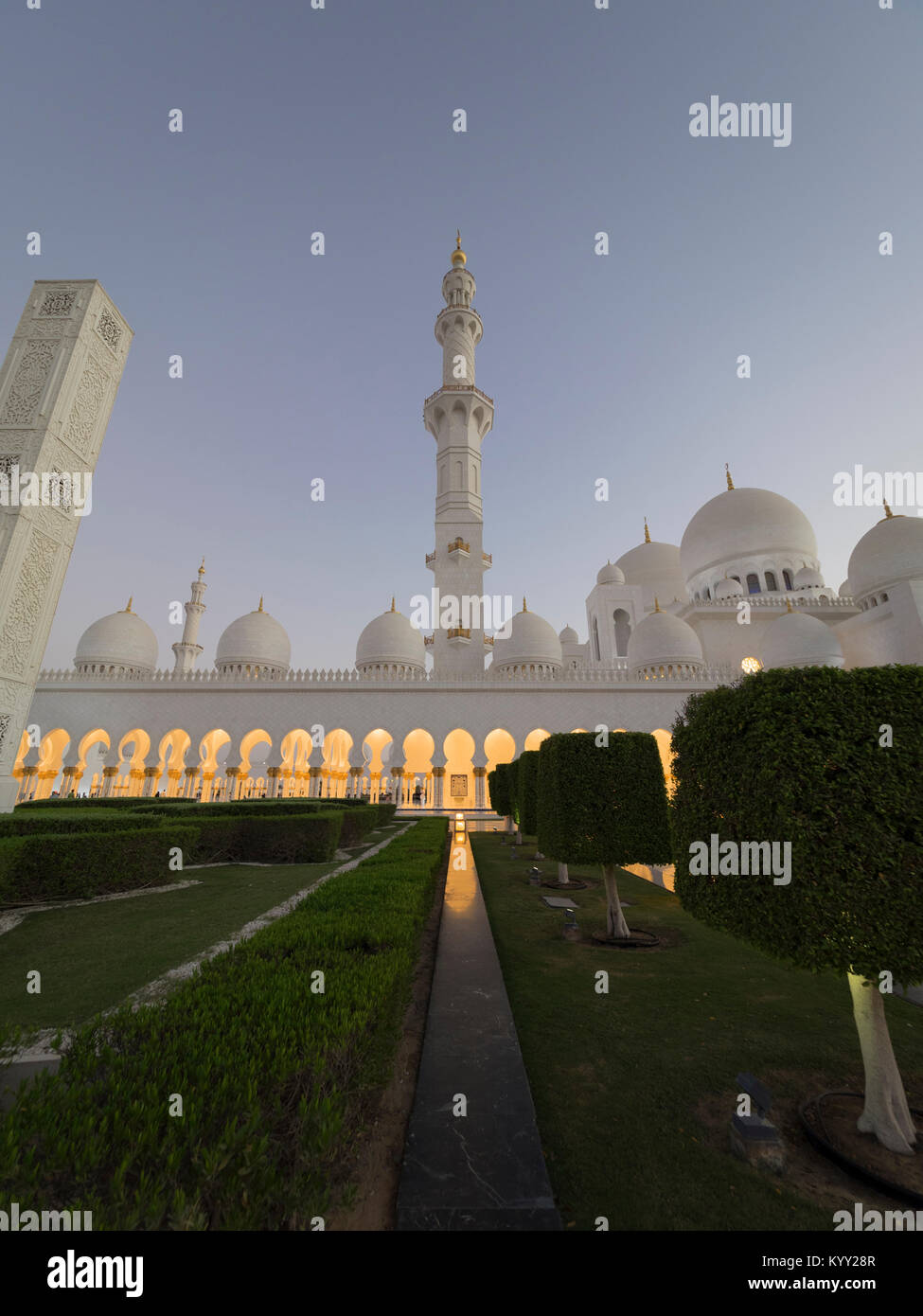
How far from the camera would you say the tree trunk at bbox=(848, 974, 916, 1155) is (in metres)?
3.38

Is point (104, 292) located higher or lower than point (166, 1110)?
higher

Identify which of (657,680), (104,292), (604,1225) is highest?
(104,292)

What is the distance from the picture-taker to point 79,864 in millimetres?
8641

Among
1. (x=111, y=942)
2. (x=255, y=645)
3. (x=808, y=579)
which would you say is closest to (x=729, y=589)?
(x=808, y=579)

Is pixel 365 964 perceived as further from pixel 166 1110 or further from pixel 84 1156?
pixel 84 1156

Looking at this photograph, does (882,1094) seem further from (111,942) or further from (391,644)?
(391,644)

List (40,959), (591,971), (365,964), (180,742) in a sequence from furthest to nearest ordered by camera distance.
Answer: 1. (180,742)
2. (591,971)
3. (40,959)
4. (365,964)

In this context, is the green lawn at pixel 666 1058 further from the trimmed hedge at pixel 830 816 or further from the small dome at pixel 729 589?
the small dome at pixel 729 589

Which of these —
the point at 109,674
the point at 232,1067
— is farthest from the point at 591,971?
the point at 109,674

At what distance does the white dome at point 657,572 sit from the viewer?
152 feet

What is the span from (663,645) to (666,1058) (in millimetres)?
30071

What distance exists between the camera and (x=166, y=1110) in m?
2.15

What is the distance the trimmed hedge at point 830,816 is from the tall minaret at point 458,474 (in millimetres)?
28429

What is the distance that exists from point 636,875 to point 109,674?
30856 millimetres
